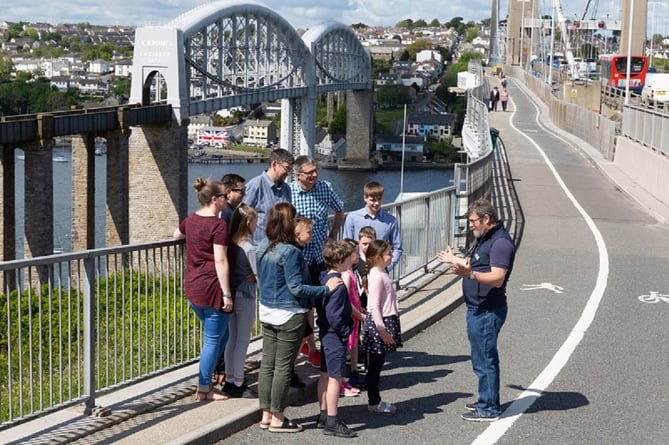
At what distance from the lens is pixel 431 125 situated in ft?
530

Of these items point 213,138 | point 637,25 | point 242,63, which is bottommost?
point 213,138

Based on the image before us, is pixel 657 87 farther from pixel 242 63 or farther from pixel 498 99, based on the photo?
pixel 242 63

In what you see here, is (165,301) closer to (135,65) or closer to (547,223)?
(547,223)

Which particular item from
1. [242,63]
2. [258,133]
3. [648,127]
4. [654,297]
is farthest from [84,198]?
[258,133]

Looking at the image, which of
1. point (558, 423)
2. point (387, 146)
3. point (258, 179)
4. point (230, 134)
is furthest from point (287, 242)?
point (230, 134)

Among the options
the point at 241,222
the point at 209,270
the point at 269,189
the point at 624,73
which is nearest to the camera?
the point at 209,270

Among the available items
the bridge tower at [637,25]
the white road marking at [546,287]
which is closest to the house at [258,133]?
the bridge tower at [637,25]

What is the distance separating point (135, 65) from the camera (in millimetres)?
66938

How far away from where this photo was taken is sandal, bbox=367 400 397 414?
313 inches

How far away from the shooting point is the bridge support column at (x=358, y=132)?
13438cm

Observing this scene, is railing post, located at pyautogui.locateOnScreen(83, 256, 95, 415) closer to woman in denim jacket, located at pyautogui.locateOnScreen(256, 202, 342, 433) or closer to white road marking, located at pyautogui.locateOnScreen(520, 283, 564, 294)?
woman in denim jacket, located at pyautogui.locateOnScreen(256, 202, 342, 433)

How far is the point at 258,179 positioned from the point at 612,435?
10.5 feet

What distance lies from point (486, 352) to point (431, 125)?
155121 millimetres

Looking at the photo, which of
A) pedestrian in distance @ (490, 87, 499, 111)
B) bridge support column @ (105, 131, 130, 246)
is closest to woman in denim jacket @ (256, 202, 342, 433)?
bridge support column @ (105, 131, 130, 246)
